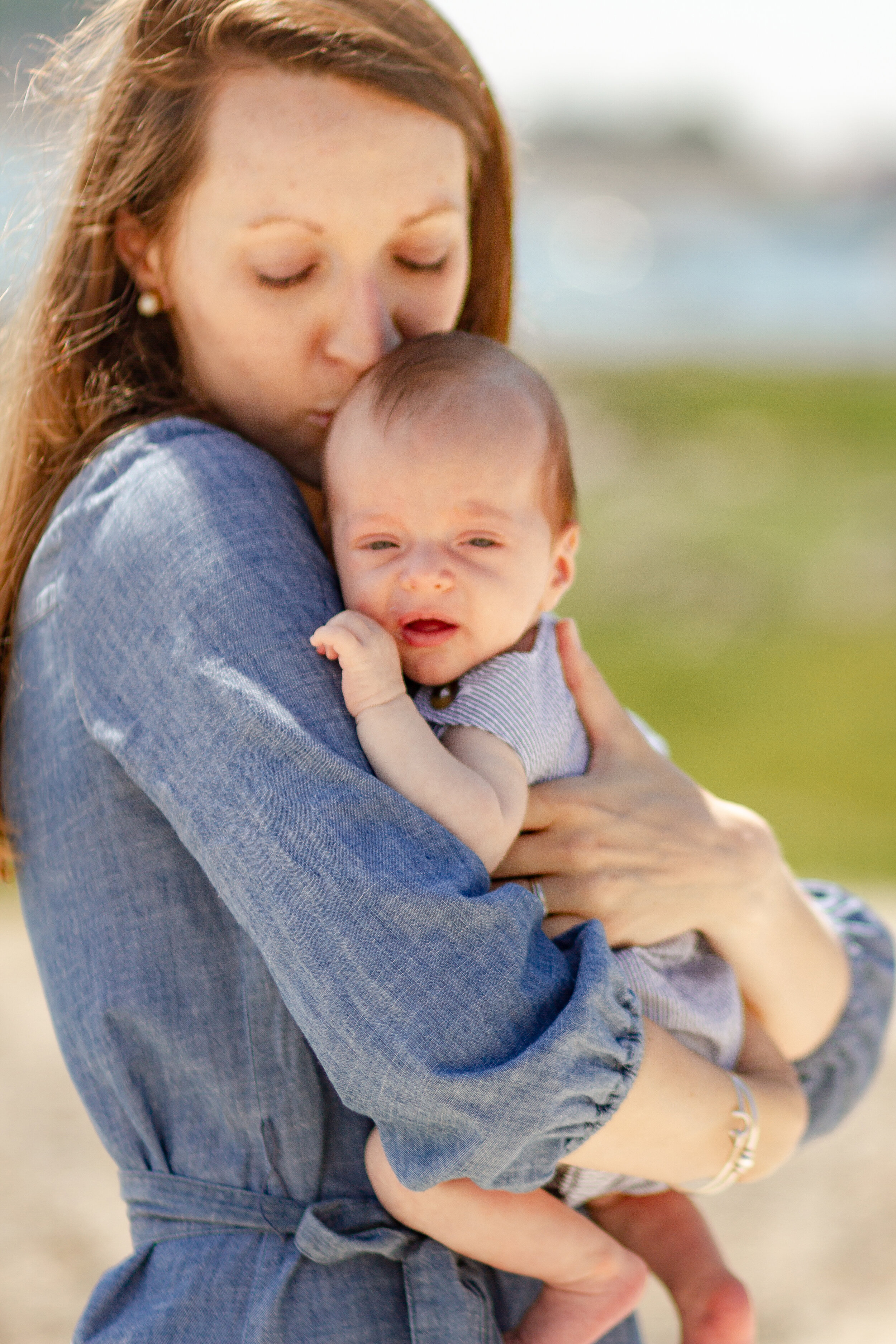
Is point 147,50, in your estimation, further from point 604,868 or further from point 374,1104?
point 374,1104

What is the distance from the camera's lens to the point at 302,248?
1552 mm

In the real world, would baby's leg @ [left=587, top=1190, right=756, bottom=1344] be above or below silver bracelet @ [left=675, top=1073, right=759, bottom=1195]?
below

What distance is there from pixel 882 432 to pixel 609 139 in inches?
735

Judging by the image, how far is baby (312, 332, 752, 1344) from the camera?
1343 mm

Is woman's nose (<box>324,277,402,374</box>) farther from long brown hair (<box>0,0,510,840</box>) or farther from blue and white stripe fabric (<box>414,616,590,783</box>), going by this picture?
blue and white stripe fabric (<box>414,616,590,783</box>)

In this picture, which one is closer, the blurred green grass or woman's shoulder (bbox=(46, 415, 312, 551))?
woman's shoulder (bbox=(46, 415, 312, 551))

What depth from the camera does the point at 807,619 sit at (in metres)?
12.1

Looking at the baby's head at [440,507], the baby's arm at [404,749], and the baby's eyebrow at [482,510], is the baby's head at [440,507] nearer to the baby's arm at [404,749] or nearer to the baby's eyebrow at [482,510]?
the baby's eyebrow at [482,510]

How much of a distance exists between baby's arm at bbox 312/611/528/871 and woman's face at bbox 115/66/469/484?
447 millimetres

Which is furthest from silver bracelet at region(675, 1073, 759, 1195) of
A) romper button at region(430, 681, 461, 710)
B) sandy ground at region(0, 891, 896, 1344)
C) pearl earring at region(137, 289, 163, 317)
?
sandy ground at region(0, 891, 896, 1344)

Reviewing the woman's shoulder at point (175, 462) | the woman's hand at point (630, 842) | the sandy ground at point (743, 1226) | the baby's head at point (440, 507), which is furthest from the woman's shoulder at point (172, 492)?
the sandy ground at point (743, 1226)

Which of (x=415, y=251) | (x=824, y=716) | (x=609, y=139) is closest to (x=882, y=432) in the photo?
(x=824, y=716)

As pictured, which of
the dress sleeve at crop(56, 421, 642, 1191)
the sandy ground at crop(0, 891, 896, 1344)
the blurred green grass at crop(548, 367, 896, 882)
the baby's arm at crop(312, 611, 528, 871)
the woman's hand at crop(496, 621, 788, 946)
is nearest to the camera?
the dress sleeve at crop(56, 421, 642, 1191)

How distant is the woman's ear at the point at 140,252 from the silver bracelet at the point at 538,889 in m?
0.91
